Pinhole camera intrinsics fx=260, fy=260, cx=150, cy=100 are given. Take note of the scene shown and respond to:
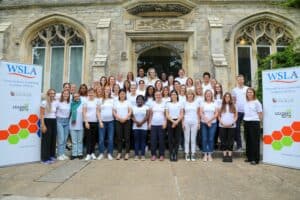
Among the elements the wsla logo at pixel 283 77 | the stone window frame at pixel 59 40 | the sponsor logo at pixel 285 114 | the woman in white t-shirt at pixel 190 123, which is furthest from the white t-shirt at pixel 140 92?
the stone window frame at pixel 59 40

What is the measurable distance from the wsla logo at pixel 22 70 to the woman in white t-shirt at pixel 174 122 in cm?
331

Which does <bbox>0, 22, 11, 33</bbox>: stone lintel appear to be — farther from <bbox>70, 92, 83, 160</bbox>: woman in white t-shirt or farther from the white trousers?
the white trousers

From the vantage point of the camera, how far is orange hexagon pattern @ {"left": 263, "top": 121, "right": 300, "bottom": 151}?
18.6 ft

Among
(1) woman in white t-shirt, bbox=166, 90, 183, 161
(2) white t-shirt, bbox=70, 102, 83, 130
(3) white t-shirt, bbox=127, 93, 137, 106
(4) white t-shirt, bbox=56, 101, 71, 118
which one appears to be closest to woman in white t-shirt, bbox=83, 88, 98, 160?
(2) white t-shirt, bbox=70, 102, 83, 130

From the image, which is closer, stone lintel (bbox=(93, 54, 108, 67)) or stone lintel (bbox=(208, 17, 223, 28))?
stone lintel (bbox=(93, 54, 108, 67))

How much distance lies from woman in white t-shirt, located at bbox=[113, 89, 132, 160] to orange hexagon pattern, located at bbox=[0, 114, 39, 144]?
6.24 ft

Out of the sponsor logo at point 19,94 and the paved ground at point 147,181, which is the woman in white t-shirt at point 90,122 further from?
the sponsor logo at point 19,94

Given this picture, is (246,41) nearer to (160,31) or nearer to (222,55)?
(222,55)

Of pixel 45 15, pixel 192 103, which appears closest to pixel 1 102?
pixel 192 103

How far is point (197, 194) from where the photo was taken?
157 inches

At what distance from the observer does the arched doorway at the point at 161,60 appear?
11512 millimetres

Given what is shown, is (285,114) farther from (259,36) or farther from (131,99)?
(259,36)

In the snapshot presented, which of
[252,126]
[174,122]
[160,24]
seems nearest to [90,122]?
[174,122]

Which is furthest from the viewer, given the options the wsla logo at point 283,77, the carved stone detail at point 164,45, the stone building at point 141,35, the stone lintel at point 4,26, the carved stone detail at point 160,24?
the stone lintel at point 4,26
